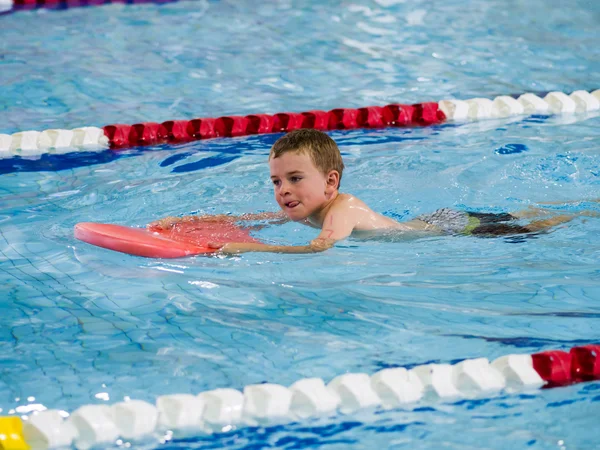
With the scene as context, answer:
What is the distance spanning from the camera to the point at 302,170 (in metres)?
3.62

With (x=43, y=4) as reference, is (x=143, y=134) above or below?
below

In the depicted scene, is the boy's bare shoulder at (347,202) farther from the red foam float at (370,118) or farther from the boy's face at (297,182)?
the red foam float at (370,118)

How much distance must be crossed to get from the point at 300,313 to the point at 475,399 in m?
0.74

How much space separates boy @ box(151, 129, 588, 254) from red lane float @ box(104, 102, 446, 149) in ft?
4.94

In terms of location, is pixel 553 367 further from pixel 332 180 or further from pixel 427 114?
pixel 427 114

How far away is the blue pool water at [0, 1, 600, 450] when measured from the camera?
264cm

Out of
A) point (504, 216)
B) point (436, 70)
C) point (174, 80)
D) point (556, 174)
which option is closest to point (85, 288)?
point (504, 216)

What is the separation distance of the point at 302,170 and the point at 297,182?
5 centimetres

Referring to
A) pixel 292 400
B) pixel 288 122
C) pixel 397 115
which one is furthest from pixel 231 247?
pixel 397 115

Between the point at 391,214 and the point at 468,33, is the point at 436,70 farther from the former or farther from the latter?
the point at 391,214

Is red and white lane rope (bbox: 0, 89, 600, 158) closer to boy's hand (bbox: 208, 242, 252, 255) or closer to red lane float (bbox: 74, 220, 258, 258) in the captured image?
red lane float (bbox: 74, 220, 258, 258)

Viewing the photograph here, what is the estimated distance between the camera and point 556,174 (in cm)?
475

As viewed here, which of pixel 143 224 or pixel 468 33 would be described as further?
pixel 468 33

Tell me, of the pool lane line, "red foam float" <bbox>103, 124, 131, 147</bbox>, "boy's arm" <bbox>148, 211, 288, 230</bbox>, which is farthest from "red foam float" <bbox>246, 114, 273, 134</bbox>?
the pool lane line
